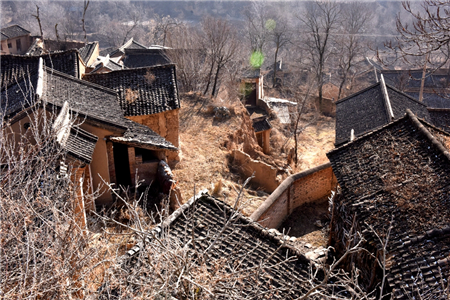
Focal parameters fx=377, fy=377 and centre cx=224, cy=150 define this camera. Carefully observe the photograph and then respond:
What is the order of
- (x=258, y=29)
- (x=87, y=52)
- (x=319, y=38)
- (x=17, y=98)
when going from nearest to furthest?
(x=17, y=98) → (x=87, y=52) → (x=319, y=38) → (x=258, y=29)

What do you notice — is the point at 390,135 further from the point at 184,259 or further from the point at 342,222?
the point at 184,259

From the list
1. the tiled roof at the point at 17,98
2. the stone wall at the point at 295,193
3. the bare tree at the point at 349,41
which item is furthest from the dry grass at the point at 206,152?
the bare tree at the point at 349,41

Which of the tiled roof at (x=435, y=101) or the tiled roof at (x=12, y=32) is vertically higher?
the tiled roof at (x=12, y=32)

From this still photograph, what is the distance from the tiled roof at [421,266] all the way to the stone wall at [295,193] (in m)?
5.37

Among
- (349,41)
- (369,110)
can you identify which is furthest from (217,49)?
(349,41)

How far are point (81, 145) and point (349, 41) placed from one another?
32087 millimetres

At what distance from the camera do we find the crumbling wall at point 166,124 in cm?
1528

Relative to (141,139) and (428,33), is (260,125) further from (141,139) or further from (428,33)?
(428,33)

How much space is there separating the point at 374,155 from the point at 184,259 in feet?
21.0

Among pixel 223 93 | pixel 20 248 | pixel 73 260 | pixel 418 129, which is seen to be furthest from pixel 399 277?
pixel 223 93

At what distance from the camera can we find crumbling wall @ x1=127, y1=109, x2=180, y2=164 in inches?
602

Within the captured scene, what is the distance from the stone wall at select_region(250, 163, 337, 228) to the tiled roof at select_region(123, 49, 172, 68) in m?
18.7

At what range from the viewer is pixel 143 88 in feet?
52.1

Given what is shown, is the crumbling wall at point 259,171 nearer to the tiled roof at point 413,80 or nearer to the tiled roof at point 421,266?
the tiled roof at point 421,266
